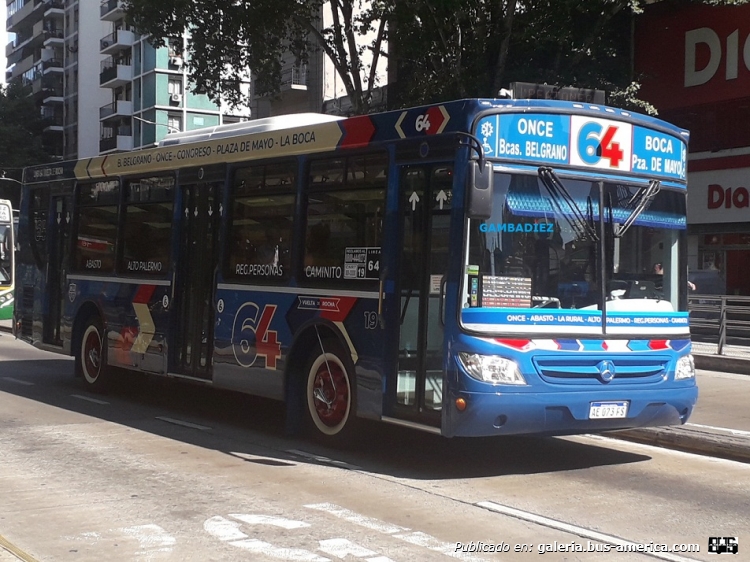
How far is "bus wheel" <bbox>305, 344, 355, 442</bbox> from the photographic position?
9.33 m

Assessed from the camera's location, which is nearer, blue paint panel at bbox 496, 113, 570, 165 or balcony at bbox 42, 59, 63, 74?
blue paint panel at bbox 496, 113, 570, 165

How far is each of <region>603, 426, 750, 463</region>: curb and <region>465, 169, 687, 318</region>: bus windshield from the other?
1541 millimetres

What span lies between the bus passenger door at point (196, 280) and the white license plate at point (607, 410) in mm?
4548

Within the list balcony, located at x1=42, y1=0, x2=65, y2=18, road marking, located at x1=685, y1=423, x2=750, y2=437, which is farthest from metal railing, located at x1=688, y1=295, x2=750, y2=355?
balcony, located at x1=42, y1=0, x2=65, y2=18

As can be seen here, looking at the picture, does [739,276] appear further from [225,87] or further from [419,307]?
Answer: [419,307]

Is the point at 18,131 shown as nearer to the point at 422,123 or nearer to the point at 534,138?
the point at 422,123

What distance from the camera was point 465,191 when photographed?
8.08 metres

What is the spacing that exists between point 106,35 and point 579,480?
261 ft

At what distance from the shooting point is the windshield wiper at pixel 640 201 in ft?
28.3

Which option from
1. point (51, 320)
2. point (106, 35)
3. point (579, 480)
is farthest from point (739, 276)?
point (106, 35)

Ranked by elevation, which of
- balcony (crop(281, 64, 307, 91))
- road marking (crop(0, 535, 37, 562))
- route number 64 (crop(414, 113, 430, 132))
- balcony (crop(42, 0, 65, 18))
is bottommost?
road marking (crop(0, 535, 37, 562))

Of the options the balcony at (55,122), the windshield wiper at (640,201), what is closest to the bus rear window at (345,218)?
the windshield wiper at (640,201)

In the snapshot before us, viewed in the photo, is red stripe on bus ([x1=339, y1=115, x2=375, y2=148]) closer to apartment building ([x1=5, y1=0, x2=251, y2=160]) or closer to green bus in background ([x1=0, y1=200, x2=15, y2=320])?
green bus in background ([x1=0, y1=200, x2=15, y2=320])

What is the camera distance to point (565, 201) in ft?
27.6
